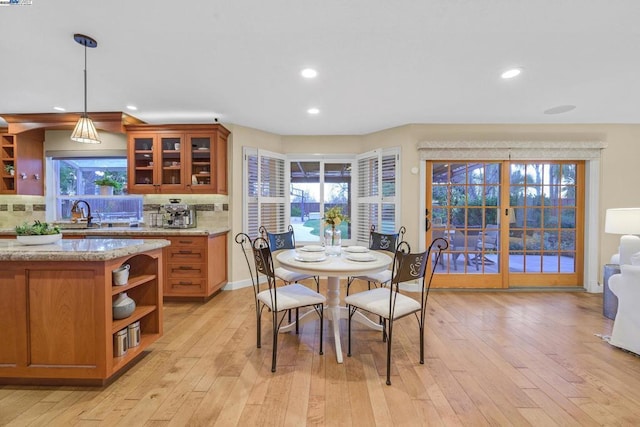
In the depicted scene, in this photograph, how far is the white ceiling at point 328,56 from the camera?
169cm

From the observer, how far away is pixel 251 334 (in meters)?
2.61

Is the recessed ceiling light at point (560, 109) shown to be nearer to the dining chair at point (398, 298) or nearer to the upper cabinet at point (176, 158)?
the dining chair at point (398, 298)

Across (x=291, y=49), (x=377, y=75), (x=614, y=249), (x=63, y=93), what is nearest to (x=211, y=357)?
(x=291, y=49)

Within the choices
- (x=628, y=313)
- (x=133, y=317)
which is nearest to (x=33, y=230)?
(x=133, y=317)

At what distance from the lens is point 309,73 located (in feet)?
8.05

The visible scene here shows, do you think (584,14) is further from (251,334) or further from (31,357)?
(31,357)

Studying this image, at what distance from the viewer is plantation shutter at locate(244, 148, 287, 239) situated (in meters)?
4.10

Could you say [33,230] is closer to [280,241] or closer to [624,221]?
[280,241]

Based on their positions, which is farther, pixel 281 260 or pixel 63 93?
pixel 63 93

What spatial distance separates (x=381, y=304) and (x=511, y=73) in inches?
90.4

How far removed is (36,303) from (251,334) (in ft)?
5.06

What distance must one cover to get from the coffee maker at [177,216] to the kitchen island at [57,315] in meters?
1.96

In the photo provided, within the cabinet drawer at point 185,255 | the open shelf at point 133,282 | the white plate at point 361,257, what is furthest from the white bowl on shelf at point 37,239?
the white plate at point 361,257

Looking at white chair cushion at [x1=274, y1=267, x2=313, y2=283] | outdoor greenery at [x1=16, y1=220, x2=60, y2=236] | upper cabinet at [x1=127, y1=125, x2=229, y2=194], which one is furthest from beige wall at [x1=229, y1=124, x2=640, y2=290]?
outdoor greenery at [x1=16, y1=220, x2=60, y2=236]
